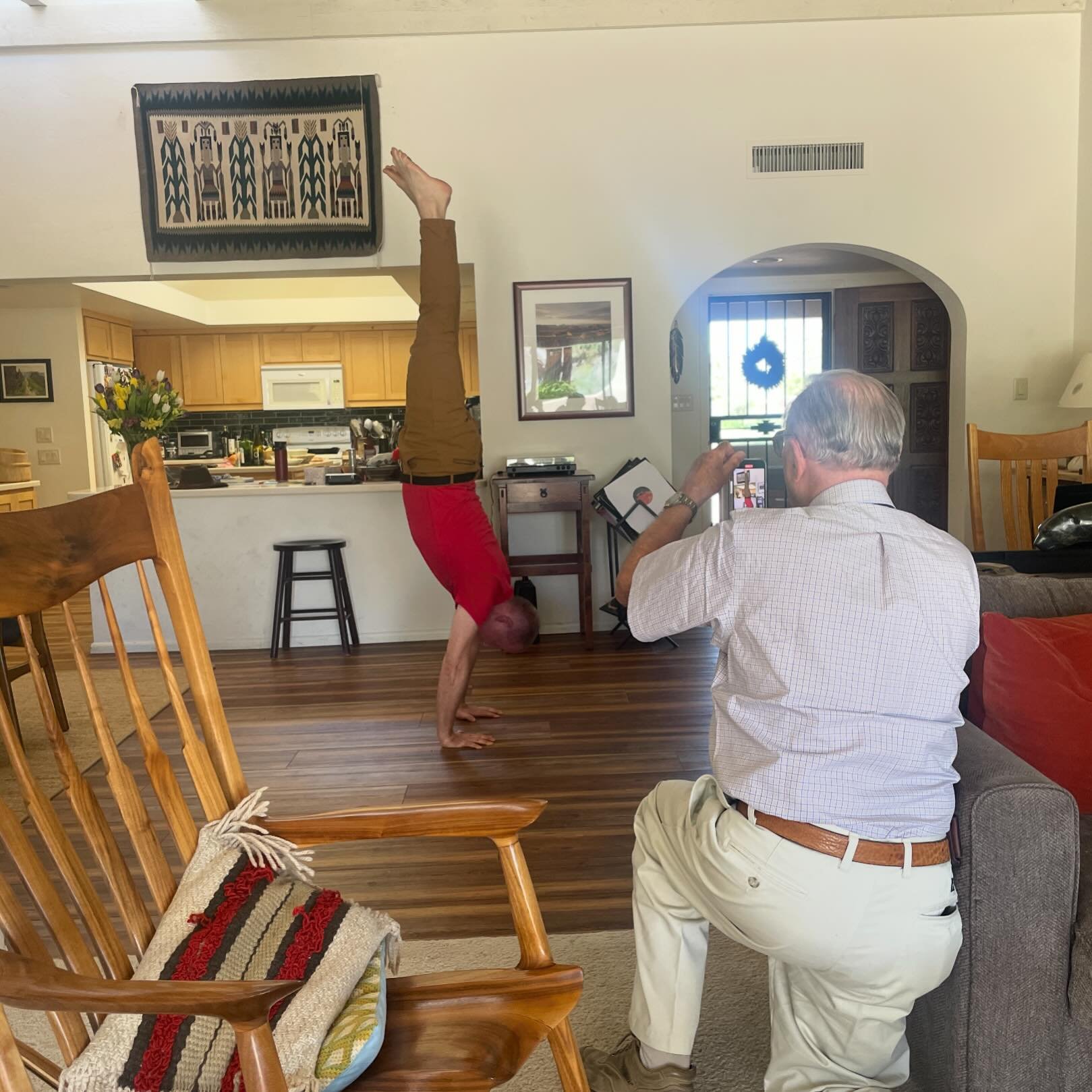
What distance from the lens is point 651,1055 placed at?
161cm

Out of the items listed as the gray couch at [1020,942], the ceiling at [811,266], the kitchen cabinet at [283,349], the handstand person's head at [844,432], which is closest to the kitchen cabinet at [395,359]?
the kitchen cabinet at [283,349]

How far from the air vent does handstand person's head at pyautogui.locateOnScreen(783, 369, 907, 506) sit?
4.03 m

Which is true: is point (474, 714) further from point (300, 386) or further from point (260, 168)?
point (300, 386)

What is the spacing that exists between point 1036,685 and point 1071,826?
1.38 ft

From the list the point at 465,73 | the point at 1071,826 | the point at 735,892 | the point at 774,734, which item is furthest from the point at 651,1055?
the point at 465,73

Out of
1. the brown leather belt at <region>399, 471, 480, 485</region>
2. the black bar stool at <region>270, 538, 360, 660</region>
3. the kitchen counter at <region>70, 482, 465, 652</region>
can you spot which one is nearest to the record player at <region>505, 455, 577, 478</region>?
the kitchen counter at <region>70, 482, 465, 652</region>

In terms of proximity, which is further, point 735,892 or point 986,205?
point 986,205

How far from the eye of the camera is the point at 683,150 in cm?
512

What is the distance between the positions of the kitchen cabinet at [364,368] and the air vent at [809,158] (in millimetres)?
5787

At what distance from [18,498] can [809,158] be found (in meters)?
6.26

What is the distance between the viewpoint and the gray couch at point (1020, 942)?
1.43 m

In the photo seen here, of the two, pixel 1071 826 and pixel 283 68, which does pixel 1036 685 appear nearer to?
pixel 1071 826

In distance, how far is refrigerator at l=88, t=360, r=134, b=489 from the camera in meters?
8.28

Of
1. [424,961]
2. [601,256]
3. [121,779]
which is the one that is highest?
[601,256]
